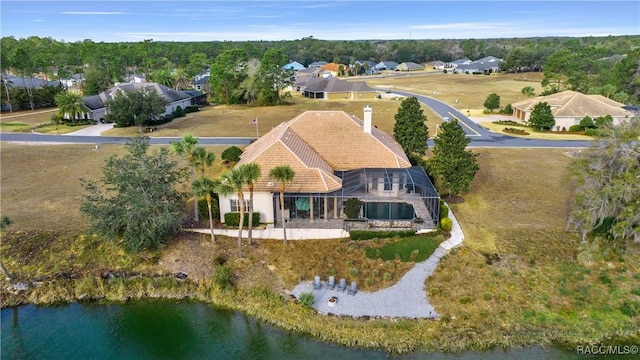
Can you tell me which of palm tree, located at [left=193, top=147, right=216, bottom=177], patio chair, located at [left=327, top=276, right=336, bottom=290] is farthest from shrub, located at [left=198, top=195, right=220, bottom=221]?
patio chair, located at [left=327, top=276, right=336, bottom=290]

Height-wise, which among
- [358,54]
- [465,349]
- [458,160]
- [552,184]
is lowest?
[465,349]

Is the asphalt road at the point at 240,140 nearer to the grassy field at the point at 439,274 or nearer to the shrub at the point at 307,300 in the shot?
the grassy field at the point at 439,274

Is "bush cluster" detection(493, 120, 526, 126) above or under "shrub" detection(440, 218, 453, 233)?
above

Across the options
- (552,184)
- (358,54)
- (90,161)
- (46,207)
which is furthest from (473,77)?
(46,207)

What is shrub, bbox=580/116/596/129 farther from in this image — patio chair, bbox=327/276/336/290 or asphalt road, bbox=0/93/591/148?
patio chair, bbox=327/276/336/290

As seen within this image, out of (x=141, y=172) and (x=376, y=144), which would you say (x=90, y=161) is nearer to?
(x=141, y=172)

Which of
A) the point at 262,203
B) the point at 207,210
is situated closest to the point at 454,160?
the point at 262,203

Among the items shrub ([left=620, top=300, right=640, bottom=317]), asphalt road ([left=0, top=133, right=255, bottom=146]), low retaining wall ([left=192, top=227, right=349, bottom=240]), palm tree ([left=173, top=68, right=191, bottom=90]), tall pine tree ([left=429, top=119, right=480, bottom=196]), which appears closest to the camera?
shrub ([left=620, top=300, right=640, bottom=317])

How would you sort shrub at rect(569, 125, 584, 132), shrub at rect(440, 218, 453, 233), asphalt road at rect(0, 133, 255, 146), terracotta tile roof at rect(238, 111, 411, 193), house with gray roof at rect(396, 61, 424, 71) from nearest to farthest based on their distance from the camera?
shrub at rect(440, 218, 453, 233) → terracotta tile roof at rect(238, 111, 411, 193) → asphalt road at rect(0, 133, 255, 146) → shrub at rect(569, 125, 584, 132) → house with gray roof at rect(396, 61, 424, 71)
